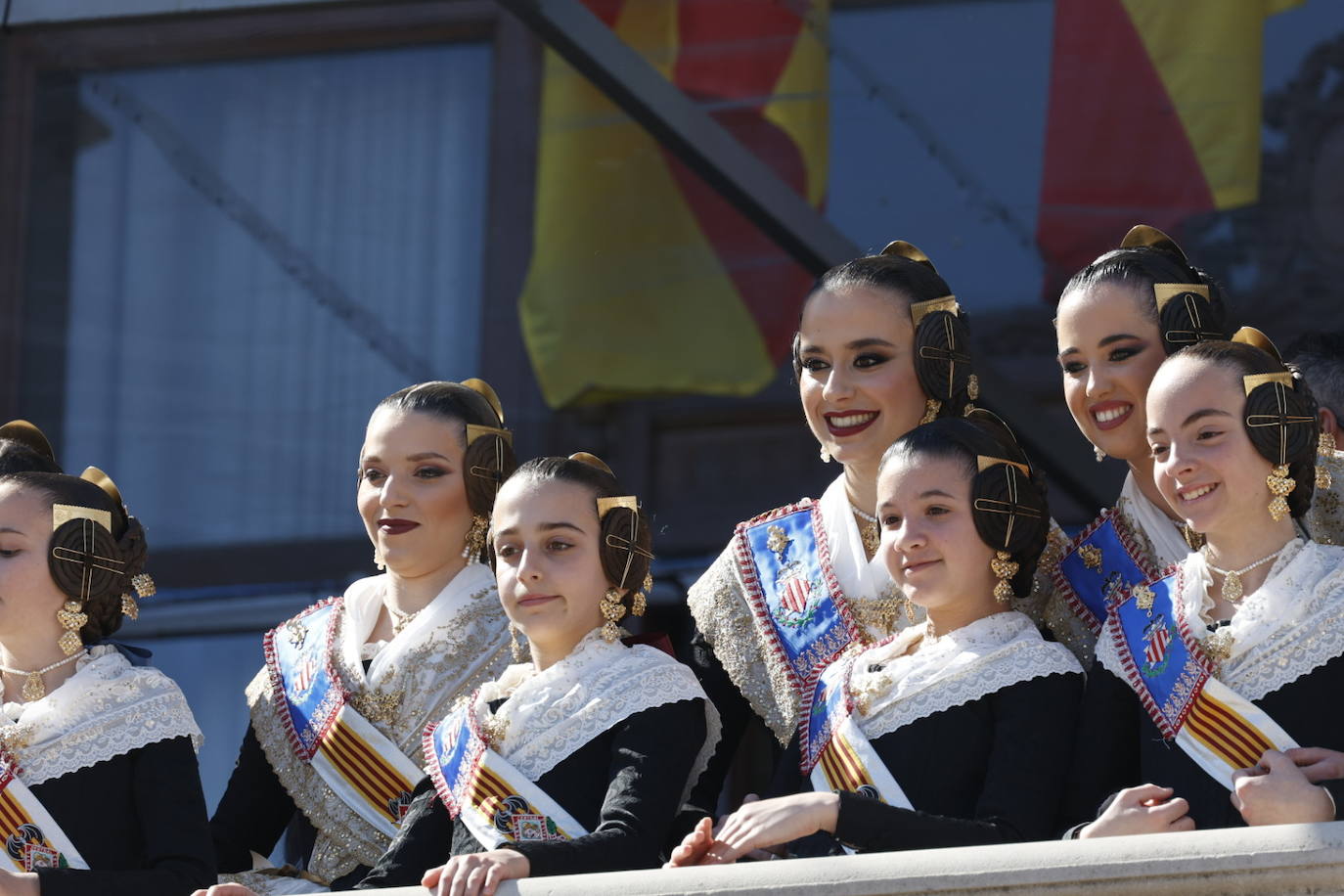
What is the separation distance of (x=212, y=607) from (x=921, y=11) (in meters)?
2.40

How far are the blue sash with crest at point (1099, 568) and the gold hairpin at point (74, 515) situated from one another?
1561 mm

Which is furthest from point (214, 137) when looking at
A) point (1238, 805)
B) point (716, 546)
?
point (1238, 805)

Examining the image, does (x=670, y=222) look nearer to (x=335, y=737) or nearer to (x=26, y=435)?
(x=26, y=435)

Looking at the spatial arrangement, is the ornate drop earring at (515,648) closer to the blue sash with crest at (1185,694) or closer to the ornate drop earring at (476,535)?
the ornate drop earring at (476,535)

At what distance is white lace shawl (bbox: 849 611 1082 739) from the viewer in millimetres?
3715

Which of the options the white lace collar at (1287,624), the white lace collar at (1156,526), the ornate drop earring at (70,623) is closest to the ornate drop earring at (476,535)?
the ornate drop earring at (70,623)

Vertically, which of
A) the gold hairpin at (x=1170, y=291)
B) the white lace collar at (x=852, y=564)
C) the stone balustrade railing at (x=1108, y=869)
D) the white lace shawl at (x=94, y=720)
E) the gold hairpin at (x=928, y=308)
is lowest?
the stone balustrade railing at (x=1108, y=869)

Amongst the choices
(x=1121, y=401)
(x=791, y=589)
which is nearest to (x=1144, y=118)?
(x=1121, y=401)

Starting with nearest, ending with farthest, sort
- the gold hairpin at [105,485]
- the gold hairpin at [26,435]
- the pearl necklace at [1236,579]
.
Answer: the pearl necklace at [1236,579] < the gold hairpin at [105,485] < the gold hairpin at [26,435]

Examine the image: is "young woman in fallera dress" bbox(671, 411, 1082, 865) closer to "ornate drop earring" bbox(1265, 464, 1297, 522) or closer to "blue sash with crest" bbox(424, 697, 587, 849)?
"blue sash with crest" bbox(424, 697, 587, 849)

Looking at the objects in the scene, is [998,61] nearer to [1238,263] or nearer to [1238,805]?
[1238,263]

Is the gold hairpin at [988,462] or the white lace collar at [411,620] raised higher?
the gold hairpin at [988,462]

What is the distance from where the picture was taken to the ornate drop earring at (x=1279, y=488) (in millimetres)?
3604

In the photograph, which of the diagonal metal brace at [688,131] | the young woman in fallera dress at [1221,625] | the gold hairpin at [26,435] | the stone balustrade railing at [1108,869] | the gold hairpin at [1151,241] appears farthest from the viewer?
the diagonal metal brace at [688,131]
